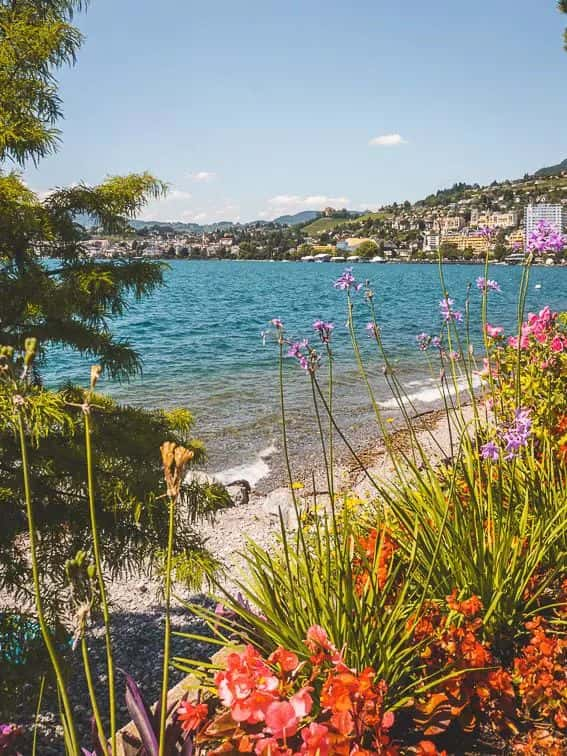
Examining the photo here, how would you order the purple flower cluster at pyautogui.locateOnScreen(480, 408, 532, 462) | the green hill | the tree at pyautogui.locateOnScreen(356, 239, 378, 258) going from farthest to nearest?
the green hill < the tree at pyautogui.locateOnScreen(356, 239, 378, 258) < the purple flower cluster at pyautogui.locateOnScreen(480, 408, 532, 462)

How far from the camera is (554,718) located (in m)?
2.33

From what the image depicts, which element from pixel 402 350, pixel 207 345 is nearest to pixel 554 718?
pixel 402 350

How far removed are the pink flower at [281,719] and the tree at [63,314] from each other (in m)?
2.21

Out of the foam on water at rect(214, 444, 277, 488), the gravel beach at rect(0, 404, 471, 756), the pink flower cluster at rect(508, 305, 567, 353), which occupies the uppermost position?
the pink flower cluster at rect(508, 305, 567, 353)

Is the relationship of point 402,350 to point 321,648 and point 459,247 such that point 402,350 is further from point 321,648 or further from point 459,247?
point 321,648

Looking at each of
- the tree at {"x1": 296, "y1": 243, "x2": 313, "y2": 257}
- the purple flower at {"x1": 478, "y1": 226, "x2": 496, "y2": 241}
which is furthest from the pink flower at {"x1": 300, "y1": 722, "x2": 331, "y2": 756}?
the tree at {"x1": 296, "y1": 243, "x2": 313, "y2": 257}

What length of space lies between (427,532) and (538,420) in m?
2.01

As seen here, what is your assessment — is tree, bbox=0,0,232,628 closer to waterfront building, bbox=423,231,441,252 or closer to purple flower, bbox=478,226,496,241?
waterfront building, bbox=423,231,441,252

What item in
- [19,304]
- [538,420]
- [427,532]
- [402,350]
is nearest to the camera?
[427,532]

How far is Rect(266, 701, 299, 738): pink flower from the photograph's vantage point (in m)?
1.62

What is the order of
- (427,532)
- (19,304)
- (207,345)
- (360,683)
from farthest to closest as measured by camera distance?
(207,345)
(19,304)
(427,532)
(360,683)

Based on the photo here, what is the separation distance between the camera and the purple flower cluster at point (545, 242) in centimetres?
278

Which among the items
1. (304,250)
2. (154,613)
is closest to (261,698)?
(154,613)

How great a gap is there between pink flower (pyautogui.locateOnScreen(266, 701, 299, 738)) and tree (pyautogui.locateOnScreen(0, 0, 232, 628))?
221 cm
